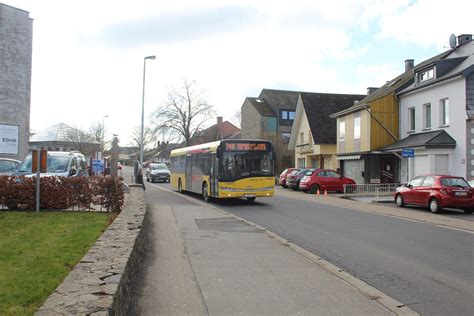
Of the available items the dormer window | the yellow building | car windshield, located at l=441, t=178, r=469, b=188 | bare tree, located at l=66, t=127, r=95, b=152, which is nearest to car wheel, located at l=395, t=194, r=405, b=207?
car windshield, located at l=441, t=178, r=469, b=188

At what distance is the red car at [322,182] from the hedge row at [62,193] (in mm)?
18013

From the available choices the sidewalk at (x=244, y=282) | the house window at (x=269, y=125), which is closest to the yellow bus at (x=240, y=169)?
the sidewalk at (x=244, y=282)

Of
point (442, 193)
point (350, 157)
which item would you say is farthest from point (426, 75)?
point (442, 193)

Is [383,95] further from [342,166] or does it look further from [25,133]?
[25,133]

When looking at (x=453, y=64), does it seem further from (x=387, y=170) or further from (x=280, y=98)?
(x=280, y=98)

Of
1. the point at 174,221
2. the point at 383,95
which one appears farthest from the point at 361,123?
the point at 174,221

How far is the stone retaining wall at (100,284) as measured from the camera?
12.3ft

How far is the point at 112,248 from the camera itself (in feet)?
20.9

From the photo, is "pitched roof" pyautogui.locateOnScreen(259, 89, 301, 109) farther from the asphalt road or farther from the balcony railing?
the asphalt road

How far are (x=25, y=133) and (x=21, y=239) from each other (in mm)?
26995

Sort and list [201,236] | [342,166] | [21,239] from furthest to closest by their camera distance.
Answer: [342,166], [201,236], [21,239]

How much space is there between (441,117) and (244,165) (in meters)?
14.0

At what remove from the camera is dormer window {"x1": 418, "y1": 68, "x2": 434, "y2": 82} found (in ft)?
94.4

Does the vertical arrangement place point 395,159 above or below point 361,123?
below
